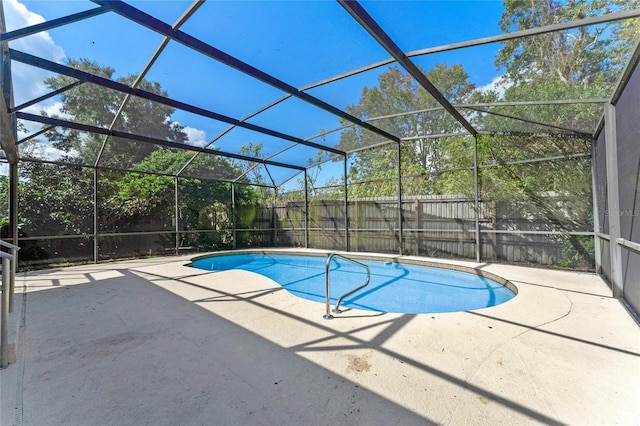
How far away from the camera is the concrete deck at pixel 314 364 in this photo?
1.48m

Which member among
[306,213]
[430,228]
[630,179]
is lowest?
[430,228]

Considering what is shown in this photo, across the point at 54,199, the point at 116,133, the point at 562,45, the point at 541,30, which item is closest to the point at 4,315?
the point at 116,133

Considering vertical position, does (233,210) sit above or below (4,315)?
above

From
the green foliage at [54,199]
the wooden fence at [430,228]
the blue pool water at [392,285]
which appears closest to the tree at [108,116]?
the green foliage at [54,199]

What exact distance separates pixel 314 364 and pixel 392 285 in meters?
3.77

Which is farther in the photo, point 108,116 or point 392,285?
point 108,116

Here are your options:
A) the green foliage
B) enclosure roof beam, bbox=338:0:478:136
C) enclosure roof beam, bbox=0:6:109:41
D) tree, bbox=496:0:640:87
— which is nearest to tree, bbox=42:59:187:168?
the green foliage

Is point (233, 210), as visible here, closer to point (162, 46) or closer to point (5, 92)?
point (5, 92)

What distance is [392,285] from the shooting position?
5387 mm

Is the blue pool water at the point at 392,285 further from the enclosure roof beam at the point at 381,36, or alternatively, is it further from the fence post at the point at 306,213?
the enclosure roof beam at the point at 381,36

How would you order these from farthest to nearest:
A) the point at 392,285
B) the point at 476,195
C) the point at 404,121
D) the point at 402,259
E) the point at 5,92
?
the point at 404,121 → the point at 402,259 → the point at 476,195 → the point at 392,285 → the point at 5,92

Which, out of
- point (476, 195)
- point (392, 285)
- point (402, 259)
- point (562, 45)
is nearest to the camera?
point (562, 45)

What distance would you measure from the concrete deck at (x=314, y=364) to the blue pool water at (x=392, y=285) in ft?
3.79

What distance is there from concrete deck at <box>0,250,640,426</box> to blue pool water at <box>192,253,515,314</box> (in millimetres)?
1154
